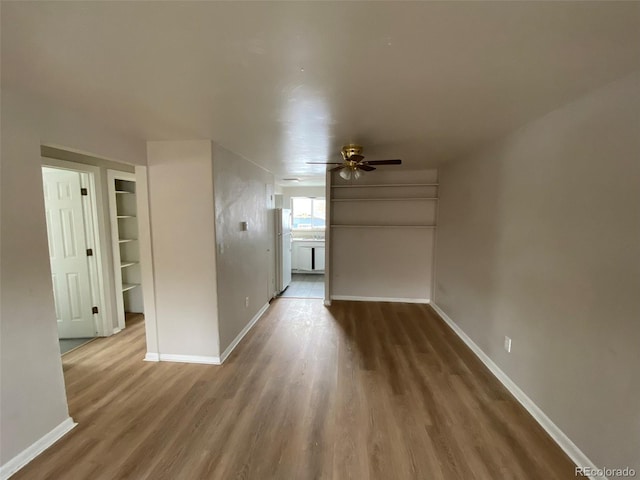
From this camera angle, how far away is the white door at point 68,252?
3.18m

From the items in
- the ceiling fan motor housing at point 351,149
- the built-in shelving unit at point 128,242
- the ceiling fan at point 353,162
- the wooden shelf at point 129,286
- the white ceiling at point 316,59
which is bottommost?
the wooden shelf at point 129,286

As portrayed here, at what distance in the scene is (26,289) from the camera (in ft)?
5.42

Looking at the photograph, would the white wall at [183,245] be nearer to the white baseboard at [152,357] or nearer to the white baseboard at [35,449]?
the white baseboard at [152,357]

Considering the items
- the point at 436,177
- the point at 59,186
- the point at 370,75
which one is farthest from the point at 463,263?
the point at 59,186

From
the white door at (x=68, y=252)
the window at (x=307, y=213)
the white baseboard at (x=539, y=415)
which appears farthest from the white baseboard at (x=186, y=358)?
the window at (x=307, y=213)

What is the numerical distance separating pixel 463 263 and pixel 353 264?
74.4 inches

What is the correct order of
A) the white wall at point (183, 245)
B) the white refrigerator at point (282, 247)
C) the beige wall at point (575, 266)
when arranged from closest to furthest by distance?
the beige wall at point (575, 266) → the white wall at point (183, 245) → the white refrigerator at point (282, 247)

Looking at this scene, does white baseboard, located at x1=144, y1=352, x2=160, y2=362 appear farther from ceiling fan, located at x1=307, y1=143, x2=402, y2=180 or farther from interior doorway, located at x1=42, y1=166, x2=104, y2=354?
ceiling fan, located at x1=307, y1=143, x2=402, y2=180

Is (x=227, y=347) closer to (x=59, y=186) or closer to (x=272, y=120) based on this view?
(x=272, y=120)

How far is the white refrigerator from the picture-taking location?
5.11 metres

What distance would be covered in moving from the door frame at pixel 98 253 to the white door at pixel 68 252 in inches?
2.9

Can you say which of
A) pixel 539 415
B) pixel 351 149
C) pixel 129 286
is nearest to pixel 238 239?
pixel 351 149

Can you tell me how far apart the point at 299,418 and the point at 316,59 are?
7.53 feet

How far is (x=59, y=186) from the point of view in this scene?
3182 millimetres
